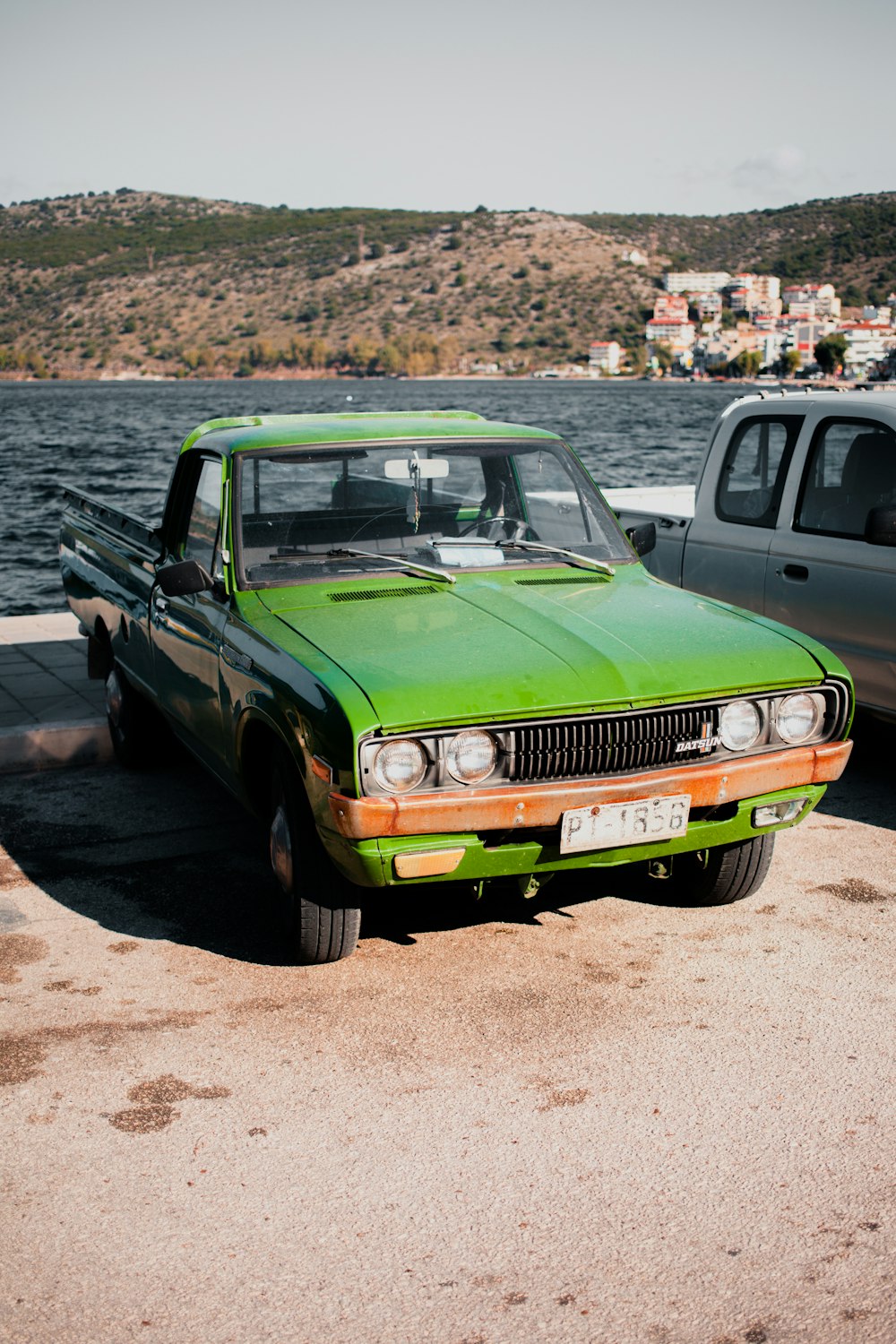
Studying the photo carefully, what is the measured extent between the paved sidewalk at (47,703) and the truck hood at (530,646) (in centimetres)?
258

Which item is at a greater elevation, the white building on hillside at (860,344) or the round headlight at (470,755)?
the white building on hillside at (860,344)

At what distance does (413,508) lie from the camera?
556 centimetres

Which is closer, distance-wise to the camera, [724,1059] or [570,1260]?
[570,1260]

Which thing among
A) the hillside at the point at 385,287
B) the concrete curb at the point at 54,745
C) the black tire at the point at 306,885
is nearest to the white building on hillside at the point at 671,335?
the hillside at the point at 385,287

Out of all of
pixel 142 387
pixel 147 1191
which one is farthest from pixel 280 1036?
pixel 142 387

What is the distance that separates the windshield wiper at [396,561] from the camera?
5156mm

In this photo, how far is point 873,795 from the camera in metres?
6.61

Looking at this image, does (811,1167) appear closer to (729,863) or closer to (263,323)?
(729,863)

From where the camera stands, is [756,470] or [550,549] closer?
[550,549]

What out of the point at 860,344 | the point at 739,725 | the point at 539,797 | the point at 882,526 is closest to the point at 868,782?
the point at 882,526

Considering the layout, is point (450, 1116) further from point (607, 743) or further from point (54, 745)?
point (54, 745)

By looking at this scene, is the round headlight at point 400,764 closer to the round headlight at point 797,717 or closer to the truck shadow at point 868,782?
the round headlight at point 797,717

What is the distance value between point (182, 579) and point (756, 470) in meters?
3.60

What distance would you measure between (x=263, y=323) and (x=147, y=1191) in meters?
178
